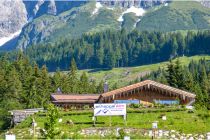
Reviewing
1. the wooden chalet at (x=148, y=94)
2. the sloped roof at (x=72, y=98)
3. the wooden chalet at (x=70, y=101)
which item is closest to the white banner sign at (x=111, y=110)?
the wooden chalet at (x=148, y=94)

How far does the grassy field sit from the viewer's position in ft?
170

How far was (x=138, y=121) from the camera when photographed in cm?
5491

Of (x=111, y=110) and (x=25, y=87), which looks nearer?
(x=111, y=110)

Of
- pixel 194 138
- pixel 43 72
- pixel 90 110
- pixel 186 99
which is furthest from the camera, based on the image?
pixel 43 72

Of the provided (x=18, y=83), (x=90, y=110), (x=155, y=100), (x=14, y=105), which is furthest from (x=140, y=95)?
(x=18, y=83)

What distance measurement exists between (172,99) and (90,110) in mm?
13505

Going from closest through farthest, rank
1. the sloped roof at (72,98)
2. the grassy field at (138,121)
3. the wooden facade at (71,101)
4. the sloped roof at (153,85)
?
1. the grassy field at (138,121)
2. the sloped roof at (153,85)
3. the wooden facade at (71,101)
4. the sloped roof at (72,98)

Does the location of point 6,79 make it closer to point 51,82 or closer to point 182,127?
point 51,82

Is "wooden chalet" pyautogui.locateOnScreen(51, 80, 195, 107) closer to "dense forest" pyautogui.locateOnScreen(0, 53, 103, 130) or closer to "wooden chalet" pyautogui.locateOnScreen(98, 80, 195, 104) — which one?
"wooden chalet" pyautogui.locateOnScreen(98, 80, 195, 104)

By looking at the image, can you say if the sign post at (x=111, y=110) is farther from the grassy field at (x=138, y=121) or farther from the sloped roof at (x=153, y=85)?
the sloped roof at (x=153, y=85)

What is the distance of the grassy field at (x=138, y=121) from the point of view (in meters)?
51.9

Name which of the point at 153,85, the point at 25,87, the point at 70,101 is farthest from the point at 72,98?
the point at 25,87

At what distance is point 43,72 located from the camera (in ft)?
410

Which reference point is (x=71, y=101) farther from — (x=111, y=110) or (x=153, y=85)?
(x=111, y=110)
